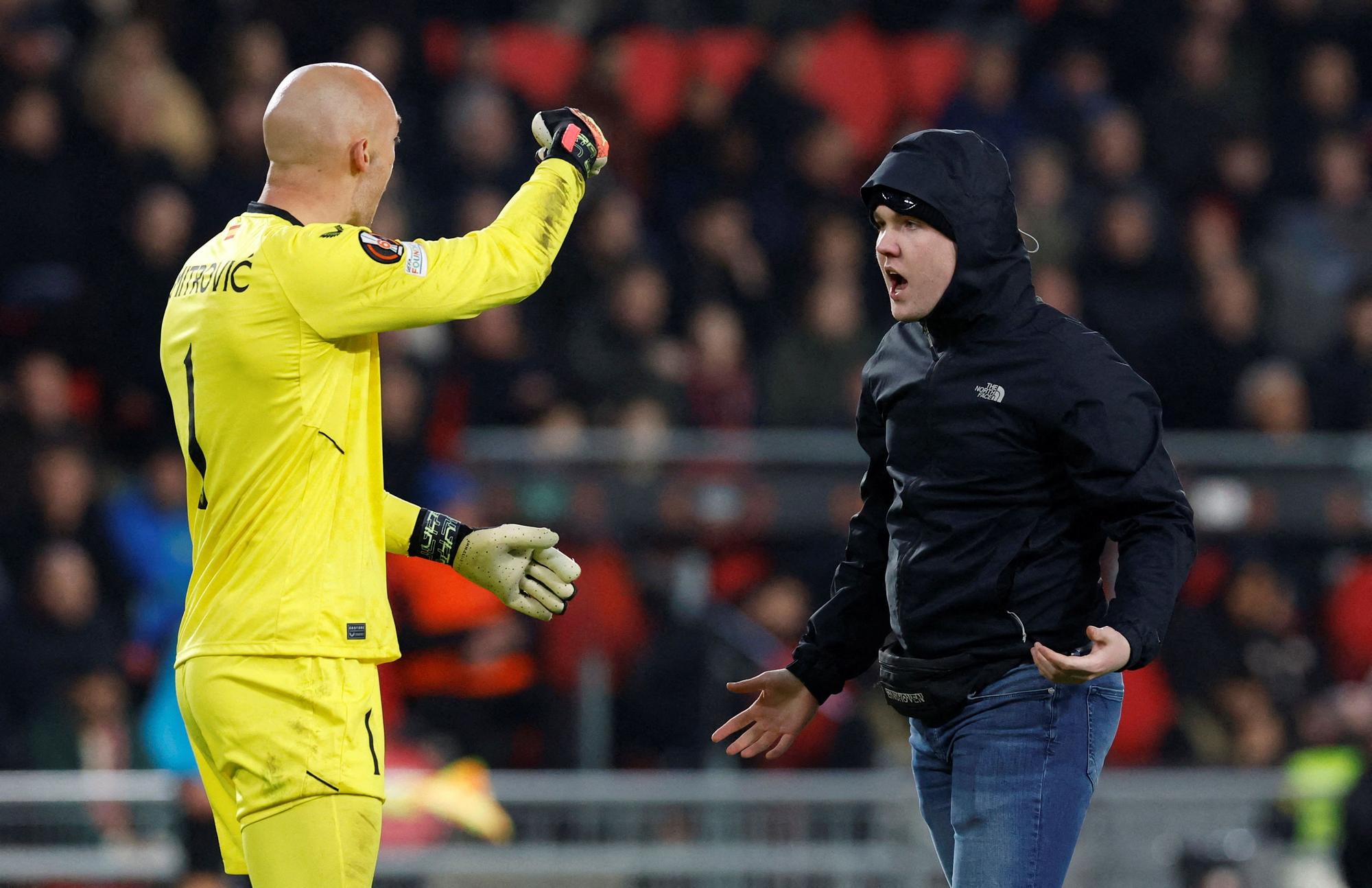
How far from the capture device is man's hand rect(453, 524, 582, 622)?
163 inches

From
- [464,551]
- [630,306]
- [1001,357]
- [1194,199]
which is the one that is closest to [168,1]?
[630,306]

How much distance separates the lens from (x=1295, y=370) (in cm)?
993

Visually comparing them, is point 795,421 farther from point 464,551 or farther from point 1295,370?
point 464,551

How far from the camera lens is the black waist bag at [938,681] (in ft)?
12.4

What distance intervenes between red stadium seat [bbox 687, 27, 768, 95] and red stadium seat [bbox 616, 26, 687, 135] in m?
0.11

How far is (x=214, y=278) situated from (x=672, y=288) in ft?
20.5

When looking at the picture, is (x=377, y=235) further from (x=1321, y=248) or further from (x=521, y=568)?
(x=1321, y=248)

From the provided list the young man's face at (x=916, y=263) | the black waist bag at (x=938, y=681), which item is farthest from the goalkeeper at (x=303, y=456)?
the black waist bag at (x=938, y=681)

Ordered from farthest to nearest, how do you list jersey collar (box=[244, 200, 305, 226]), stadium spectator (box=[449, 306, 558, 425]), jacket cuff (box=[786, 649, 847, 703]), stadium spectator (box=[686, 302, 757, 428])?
stadium spectator (box=[686, 302, 757, 428]), stadium spectator (box=[449, 306, 558, 425]), jacket cuff (box=[786, 649, 847, 703]), jersey collar (box=[244, 200, 305, 226])

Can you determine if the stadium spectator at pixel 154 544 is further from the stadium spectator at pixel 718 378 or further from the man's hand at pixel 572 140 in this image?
the man's hand at pixel 572 140

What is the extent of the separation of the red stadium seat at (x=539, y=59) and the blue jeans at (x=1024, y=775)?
786 centimetres

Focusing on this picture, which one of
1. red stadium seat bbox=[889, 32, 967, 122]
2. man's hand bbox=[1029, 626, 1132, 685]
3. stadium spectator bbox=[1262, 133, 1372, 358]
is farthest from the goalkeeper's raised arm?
red stadium seat bbox=[889, 32, 967, 122]

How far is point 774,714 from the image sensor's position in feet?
14.1

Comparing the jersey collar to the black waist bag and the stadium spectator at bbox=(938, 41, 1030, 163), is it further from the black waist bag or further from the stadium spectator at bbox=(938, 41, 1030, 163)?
the stadium spectator at bbox=(938, 41, 1030, 163)
